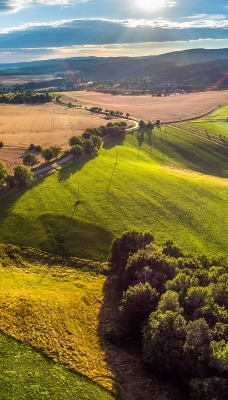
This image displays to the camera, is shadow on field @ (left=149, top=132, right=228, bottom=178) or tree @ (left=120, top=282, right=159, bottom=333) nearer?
tree @ (left=120, top=282, right=159, bottom=333)

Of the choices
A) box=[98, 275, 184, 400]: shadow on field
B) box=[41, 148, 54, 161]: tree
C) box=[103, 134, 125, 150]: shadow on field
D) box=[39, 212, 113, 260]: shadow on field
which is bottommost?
box=[98, 275, 184, 400]: shadow on field

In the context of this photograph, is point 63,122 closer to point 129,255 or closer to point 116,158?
point 116,158

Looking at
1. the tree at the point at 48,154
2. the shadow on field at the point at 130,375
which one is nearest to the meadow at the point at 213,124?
the tree at the point at 48,154

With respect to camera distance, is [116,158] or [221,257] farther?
[116,158]

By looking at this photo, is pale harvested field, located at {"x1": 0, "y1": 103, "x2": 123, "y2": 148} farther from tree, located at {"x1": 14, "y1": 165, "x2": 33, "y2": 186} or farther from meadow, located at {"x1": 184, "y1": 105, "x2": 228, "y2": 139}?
meadow, located at {"x1": 184, "y1": 105, "x2": 228, "y2": 139}

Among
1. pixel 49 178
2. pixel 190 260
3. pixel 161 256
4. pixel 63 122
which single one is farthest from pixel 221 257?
pixel 63 122

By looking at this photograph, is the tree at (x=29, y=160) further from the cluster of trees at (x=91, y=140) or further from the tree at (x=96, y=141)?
the tree at (x=96, y=141)

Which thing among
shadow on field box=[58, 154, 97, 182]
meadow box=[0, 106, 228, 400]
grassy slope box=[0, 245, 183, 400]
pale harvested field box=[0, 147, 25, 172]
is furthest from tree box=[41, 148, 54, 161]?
grassy slope box=[0, 245, 183, 400]

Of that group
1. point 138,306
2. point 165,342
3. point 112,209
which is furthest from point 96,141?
point 165,342
